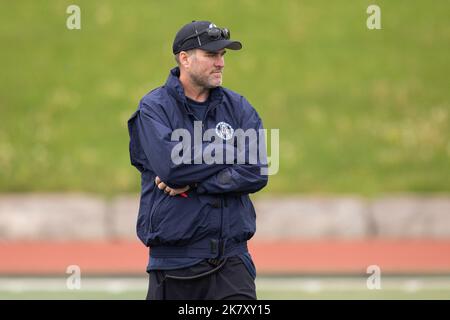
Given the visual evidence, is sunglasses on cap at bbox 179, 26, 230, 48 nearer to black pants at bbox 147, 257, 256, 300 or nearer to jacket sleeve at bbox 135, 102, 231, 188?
jacket sleeve at bbox 135, 102, 231, 188

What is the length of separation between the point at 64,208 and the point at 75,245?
67 cm

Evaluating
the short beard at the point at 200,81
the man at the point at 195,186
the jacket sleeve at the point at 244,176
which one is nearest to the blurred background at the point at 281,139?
the jacket sleeve at the point at 244,176

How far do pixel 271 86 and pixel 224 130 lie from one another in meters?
14.6

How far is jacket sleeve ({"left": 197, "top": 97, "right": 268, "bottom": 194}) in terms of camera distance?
6402mm

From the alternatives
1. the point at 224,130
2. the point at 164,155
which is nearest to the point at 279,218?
the point at 224,130

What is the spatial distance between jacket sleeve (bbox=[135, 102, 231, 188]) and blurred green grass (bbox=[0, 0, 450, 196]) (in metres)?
11.5

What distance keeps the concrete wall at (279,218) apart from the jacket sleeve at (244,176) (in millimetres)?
9354

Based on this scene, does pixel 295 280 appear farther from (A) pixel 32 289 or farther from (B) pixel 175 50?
(B) pixel 175 50

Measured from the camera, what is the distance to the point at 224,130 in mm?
6613

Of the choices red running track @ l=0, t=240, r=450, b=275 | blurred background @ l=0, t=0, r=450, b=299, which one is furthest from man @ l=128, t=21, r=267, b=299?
red running track @ l=0, t=240, r=450, b=275

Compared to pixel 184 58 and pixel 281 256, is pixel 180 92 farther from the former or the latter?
pixel 281 256

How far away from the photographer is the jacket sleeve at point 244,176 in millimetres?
6402

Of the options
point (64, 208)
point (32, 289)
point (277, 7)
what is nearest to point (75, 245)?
point (64, 208)

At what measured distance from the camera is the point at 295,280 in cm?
1329
